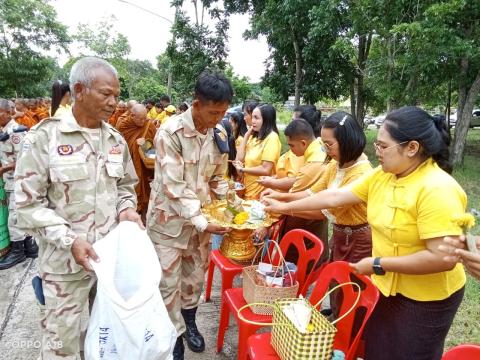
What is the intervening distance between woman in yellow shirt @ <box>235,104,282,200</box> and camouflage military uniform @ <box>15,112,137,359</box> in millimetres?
2138

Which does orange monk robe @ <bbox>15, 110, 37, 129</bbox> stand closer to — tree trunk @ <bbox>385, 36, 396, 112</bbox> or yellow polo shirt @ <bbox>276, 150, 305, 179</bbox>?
yellow polo shirt @ <bbox>276, 150, 305, 179</bbox>

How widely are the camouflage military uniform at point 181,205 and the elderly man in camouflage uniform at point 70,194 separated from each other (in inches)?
16.4

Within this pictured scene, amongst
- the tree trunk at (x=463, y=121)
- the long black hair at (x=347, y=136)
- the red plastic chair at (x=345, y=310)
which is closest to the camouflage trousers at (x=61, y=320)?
the red plastic chair at (x=345, y=310)

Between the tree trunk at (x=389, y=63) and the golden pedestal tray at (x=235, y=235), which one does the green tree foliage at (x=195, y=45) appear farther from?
the golden pedestal tray at (x=235, y=235)

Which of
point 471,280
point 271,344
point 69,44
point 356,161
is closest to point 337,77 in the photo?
point 471,280

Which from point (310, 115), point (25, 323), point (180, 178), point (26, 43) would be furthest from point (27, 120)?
point (26, 43)

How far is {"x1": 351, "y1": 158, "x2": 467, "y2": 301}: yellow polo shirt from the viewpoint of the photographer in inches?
59.5

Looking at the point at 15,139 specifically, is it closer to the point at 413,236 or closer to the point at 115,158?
the point at 115,158

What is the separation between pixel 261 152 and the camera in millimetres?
3971

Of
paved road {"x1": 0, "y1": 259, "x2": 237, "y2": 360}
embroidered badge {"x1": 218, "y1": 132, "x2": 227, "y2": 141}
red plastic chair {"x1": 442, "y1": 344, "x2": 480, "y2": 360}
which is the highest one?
embroidered badge {"x1": 218, "y1": 132, "x2": 227, "y2": 141}

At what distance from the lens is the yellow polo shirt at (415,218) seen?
1.51m

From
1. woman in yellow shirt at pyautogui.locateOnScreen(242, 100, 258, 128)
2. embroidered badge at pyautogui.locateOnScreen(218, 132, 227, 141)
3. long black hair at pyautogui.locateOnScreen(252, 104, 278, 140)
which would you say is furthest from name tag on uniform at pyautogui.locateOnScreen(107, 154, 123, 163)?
woman in yellow shirt at pyautogui.locateOnScreen(242, 100, 258, 128)

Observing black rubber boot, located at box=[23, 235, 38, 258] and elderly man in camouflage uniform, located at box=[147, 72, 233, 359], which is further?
black rubber boot, located at box=[23, 235, 38, 258]

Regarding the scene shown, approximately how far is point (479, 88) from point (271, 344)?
10.5m
